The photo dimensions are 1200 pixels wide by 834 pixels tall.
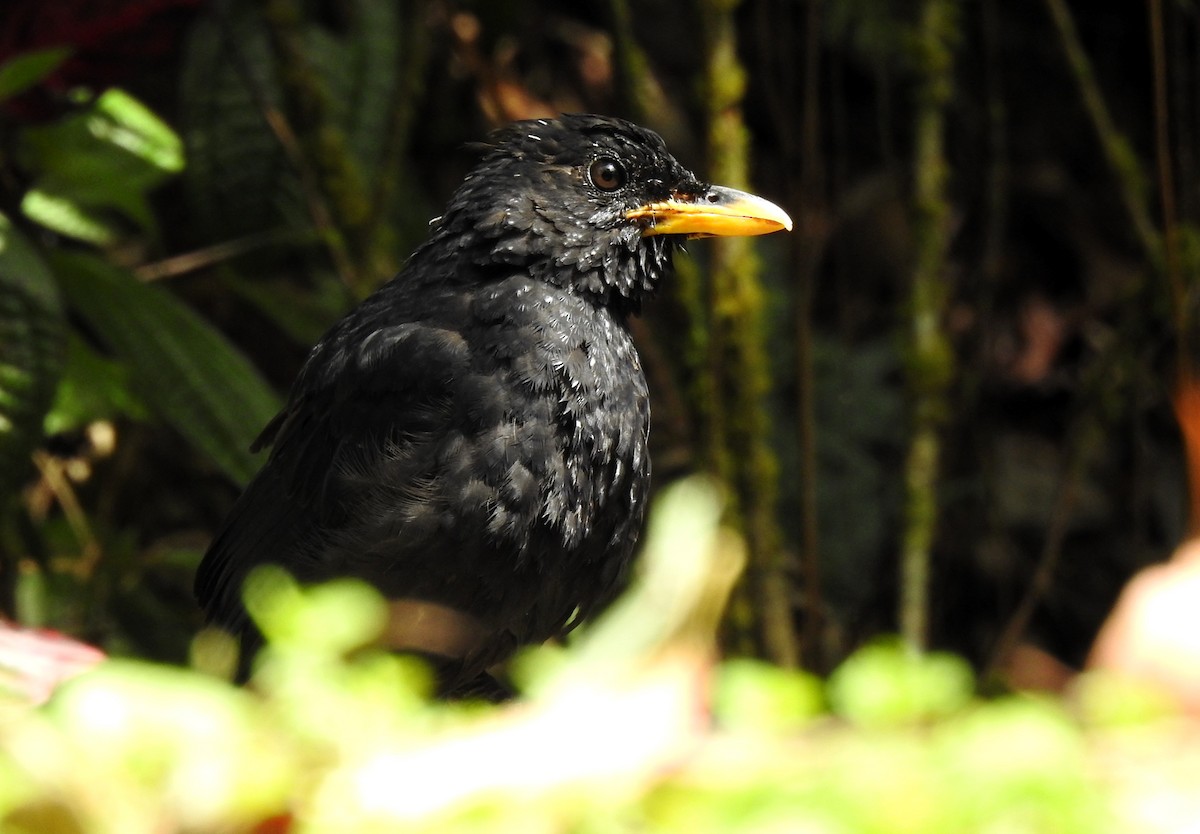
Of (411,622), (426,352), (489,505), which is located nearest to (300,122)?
(426,352)

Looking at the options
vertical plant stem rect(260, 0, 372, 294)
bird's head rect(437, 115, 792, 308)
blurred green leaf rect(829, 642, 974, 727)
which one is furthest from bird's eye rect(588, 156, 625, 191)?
blurred green leaf rect(829, 642, 974, 727)

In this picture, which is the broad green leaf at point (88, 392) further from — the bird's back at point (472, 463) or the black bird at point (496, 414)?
the bird's back at point (472, 463)

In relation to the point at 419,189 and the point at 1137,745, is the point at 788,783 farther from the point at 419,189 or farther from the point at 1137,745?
the point at 419,189

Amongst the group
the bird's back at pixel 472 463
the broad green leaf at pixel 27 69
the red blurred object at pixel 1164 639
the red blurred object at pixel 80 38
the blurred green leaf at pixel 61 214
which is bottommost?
the bird's back at pixel 472 463

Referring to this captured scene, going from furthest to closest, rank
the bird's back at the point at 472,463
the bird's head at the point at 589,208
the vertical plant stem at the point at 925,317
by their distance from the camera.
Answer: the vertical plant stem at the point at 925,317 → the bird's head at the point at 589,208 → the bird's back at the point at 472,463

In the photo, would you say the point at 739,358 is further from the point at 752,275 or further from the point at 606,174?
the point at 606,174

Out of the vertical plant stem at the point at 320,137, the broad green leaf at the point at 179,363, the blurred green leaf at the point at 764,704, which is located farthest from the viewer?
the vertical plant stem at the point at 320,137

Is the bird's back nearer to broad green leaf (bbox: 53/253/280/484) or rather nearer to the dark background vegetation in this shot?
broad green leaf (bbox: 53/253/280/484)

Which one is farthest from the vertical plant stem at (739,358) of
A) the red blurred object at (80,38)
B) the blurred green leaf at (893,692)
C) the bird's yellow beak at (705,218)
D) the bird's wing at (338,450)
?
the blurred green leaf at (893,692)

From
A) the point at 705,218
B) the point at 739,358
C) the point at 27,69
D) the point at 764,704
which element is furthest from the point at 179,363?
the point at 764,704
